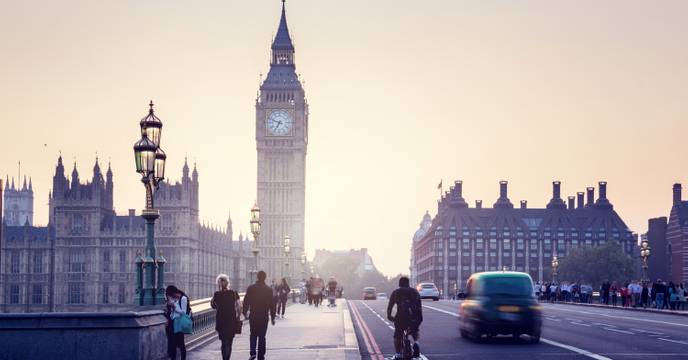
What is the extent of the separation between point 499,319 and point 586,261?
5098 inches

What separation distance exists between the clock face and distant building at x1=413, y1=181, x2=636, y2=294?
3989 centimetres

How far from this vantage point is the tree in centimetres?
14838

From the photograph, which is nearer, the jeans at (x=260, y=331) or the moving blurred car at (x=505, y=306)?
the jeans at (x=260, y=331)

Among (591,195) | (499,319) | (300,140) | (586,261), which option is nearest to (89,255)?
(300,140)

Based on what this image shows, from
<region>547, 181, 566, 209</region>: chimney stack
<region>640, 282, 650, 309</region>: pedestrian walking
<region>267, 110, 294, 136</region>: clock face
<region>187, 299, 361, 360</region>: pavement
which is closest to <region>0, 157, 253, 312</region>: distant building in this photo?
<region>267, 110, 294, 136</region>: clock face

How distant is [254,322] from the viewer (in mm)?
20734

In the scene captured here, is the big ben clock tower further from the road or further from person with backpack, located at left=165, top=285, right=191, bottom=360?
person with backpack, located at left=165, top=285, right=191, bottom=360

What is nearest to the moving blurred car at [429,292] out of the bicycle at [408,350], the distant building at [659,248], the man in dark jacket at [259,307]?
the bicycle at [408,350]

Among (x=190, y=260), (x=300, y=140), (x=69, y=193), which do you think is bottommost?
(x=190, y=260)

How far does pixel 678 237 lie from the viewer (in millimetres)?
140500

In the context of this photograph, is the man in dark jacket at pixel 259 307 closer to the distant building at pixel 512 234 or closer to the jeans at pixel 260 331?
the jeans at pixel 260 331

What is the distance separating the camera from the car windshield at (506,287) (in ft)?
86.9

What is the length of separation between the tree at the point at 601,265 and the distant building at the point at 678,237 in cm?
681

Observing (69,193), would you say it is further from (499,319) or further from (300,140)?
(499,319)
